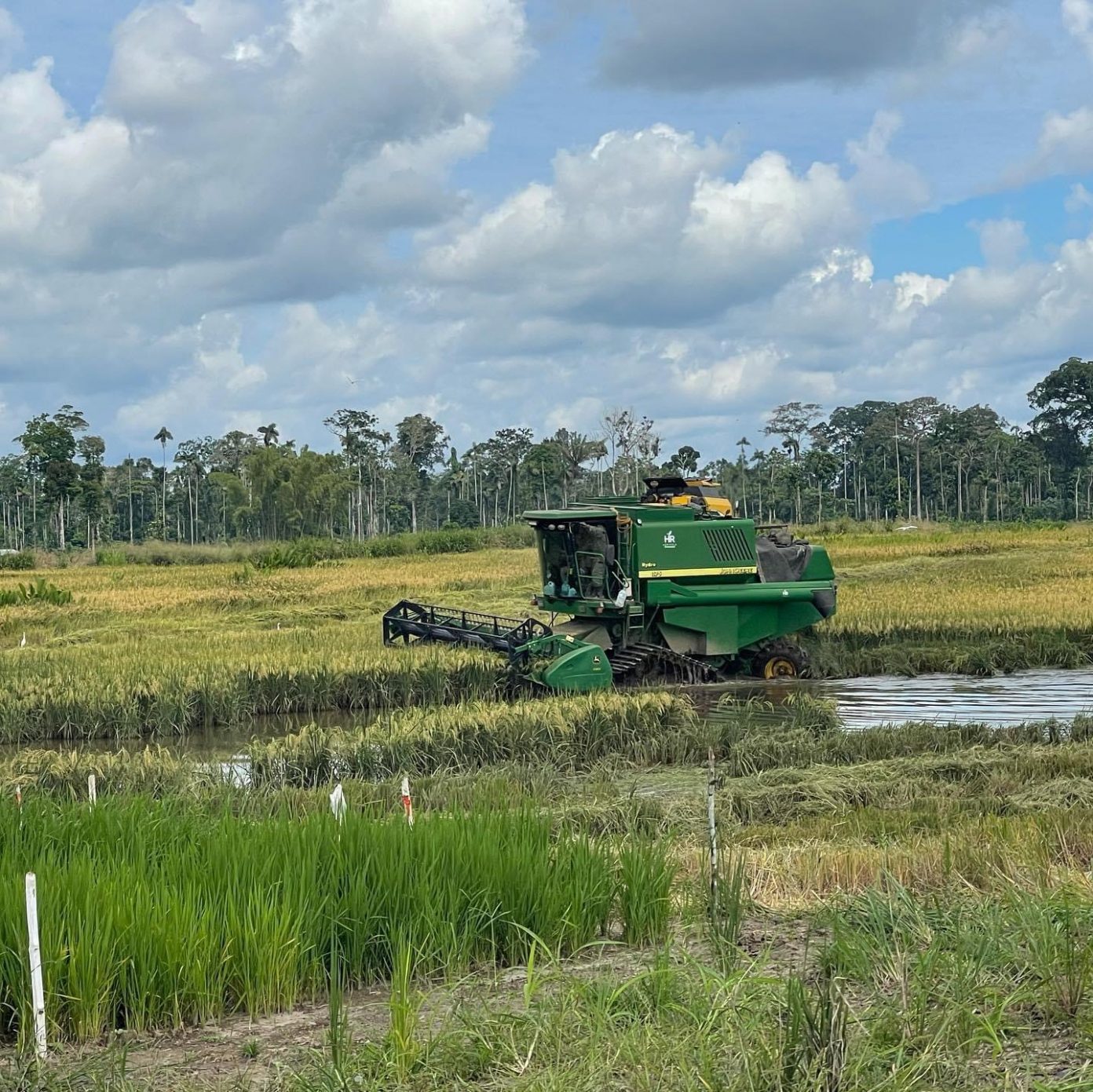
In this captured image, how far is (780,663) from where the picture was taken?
67.7 feet

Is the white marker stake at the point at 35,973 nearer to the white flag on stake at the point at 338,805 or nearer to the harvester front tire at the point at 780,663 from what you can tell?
the white flag on stake at the point at 338,805

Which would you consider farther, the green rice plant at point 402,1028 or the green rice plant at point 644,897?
the green rice plant at point 644,897

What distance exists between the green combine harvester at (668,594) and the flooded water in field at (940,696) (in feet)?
2.12

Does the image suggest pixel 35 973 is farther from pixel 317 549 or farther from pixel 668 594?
pixel 317 549

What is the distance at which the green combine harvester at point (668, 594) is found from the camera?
1956 centimetres

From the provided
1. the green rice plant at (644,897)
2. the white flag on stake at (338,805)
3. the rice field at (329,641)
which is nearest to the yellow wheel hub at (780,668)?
the rice field at (329,641)

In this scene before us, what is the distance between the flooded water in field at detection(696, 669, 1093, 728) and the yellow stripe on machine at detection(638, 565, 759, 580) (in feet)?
5.26

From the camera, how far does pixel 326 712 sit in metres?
18.5

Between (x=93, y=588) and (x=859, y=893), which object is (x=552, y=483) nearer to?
(x=93, y=588)

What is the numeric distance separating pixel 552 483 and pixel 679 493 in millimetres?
76741

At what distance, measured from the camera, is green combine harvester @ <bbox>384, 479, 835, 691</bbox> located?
19.6 metres

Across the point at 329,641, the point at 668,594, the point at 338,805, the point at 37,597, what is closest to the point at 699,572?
the point at 668,594

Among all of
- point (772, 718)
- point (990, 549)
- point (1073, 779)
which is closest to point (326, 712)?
point (772, 718)

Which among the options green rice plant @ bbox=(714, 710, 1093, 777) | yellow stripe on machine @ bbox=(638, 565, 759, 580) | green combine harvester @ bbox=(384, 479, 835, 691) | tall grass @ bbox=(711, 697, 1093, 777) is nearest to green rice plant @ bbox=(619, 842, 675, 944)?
tall grass @ bbox=(711, 697, 1093, 777)
